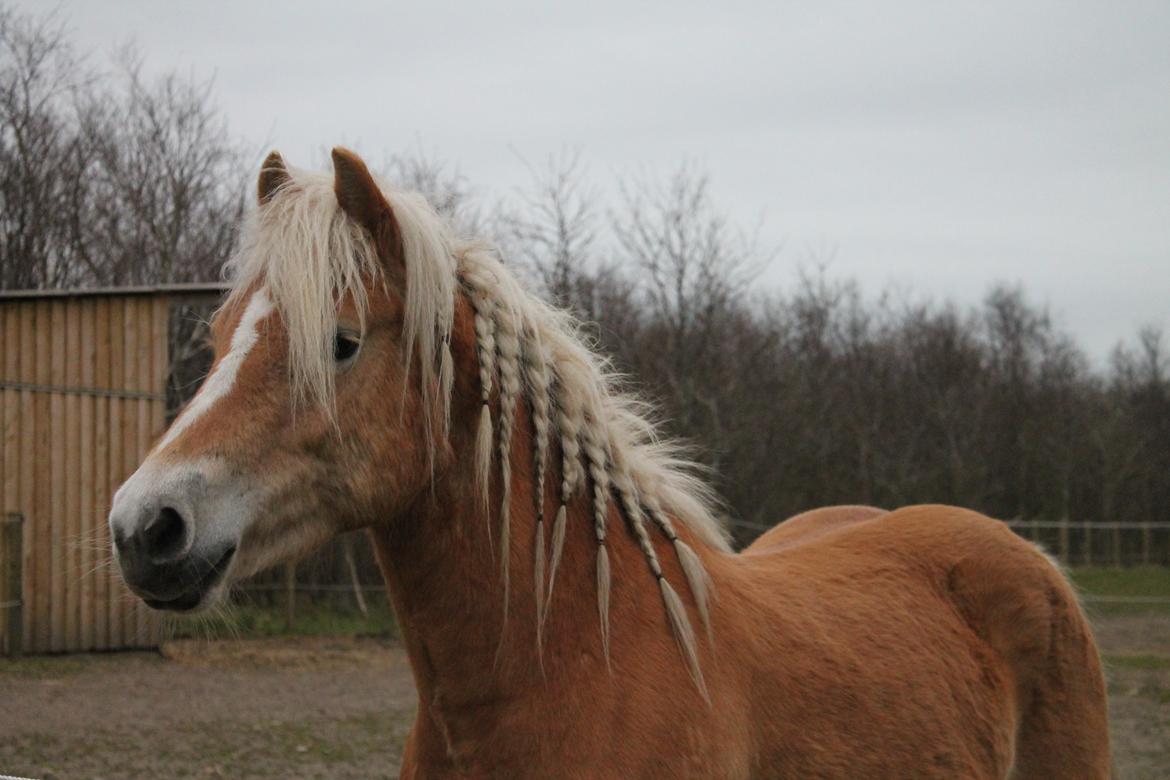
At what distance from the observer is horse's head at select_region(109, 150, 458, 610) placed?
195 centimetres

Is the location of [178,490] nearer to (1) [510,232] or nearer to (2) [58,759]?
(2) [58,759]

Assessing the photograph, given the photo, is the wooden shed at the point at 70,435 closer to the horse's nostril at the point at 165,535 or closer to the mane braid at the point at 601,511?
the mane braid at the point at 601,511

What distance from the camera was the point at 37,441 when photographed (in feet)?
38.2

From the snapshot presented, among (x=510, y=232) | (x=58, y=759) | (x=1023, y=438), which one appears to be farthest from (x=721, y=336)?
(x=1023, y=438)

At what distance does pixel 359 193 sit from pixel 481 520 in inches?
29.8

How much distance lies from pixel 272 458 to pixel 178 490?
0.67ft

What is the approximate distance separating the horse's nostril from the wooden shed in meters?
10.0

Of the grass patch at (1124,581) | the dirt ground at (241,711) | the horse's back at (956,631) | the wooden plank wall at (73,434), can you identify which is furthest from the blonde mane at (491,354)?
the grass patch at (1124,581)

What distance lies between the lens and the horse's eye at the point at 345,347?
7.17ft

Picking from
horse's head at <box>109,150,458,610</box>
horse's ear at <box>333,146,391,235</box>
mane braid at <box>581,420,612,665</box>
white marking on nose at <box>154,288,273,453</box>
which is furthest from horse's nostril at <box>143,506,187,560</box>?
mane braid at <box>581,420,612,665</box>

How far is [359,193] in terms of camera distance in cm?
229

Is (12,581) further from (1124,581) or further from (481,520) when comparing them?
(1124,581)

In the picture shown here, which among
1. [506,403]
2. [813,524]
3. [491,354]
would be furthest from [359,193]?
[813,524]

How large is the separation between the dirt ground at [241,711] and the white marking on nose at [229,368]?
5.32 meters
